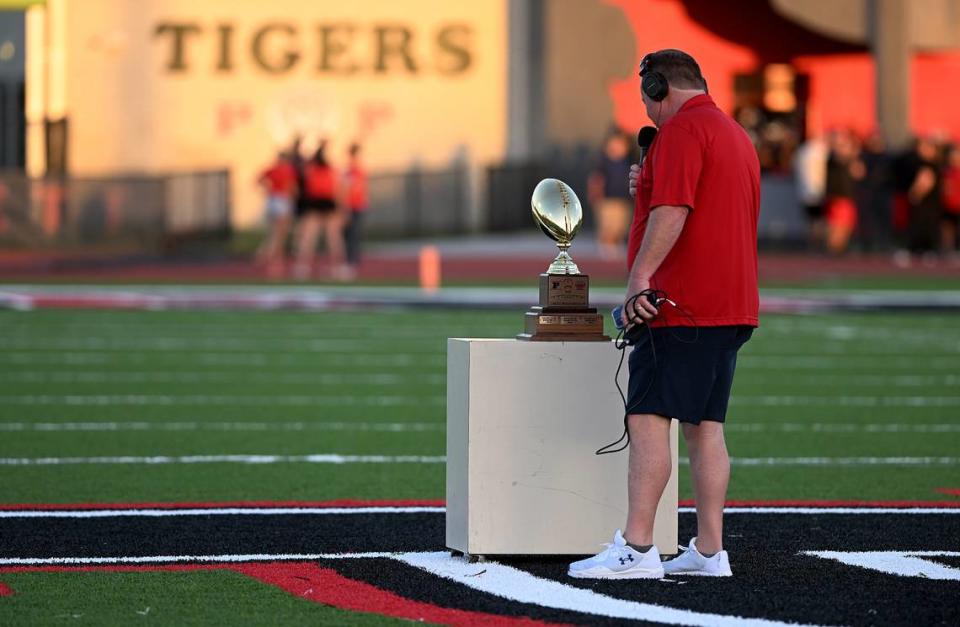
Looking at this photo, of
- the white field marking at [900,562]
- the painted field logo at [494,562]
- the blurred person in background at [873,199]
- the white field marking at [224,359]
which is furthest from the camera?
the blurred person in background at [873,199]

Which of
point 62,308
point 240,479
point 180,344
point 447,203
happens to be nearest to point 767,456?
point 240,479

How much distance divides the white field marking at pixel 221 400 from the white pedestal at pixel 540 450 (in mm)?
6085

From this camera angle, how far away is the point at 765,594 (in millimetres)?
6730

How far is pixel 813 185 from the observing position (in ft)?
111

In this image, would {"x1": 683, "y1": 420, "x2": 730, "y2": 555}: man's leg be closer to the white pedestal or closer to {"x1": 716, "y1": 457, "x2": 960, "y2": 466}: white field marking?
the white pedestal

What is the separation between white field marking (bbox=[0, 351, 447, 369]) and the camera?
16.4m

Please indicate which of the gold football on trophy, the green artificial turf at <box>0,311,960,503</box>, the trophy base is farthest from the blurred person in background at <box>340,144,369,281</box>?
the trophy base

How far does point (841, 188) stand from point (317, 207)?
9.30m

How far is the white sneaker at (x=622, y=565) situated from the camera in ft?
22.9

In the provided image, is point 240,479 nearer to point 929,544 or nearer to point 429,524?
point 429,524

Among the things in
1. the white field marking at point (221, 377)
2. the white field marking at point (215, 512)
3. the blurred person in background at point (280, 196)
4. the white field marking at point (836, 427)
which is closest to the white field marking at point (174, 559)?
the white field marking at point (215, 512)

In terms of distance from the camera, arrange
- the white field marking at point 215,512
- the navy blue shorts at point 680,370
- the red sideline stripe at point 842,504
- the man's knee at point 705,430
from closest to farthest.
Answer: the navy blue shorts at point 680,370 → the man's knee at point 705,430 → the white field marking at point 215,512 → the red sideline stripe at point 842,504

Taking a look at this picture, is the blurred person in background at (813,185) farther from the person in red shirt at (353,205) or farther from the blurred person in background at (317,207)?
the blurred person in background at (317,207)

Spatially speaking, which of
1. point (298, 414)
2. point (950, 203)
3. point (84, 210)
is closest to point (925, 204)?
point (950, 203)
